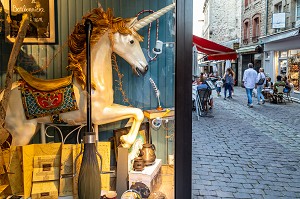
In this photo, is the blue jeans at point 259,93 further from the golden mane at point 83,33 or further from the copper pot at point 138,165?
the golden mane at point 83,33

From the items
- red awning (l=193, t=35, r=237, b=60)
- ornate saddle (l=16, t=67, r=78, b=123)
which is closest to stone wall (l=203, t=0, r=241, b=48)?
red awning (l=193, t=35, r=237, b=60)

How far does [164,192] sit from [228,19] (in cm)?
3746

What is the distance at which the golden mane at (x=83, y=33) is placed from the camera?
2500 mm

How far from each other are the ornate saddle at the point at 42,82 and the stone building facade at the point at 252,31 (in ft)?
76.3

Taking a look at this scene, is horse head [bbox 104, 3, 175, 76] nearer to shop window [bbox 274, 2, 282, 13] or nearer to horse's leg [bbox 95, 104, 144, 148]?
horse's leg [bbox 95, 104, 144, 148]

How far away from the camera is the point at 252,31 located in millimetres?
26750

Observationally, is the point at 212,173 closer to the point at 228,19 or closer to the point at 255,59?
the point at 255,59

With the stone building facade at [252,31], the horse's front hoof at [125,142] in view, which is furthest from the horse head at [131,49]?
the stone building facade at [252,31]

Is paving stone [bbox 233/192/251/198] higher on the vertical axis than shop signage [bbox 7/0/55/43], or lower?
lower

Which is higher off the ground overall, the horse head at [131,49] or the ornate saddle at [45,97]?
the horse head at [131,49]

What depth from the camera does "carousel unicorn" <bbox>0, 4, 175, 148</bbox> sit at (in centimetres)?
245

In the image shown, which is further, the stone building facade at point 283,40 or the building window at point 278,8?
the building window at point 278,8

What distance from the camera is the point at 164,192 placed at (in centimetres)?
262

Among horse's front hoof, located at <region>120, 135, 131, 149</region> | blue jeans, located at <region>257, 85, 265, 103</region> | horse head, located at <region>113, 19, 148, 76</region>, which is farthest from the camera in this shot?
blue jeans, located at <region>257, 85, 265, 103</region>
